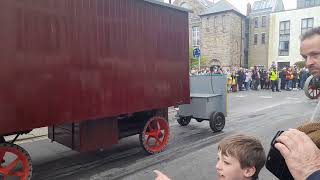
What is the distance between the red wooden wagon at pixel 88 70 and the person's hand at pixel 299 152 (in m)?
3.98

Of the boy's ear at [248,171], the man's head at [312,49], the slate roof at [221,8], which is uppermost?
the slate roof at [221,8]

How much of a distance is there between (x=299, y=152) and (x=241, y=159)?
649mm

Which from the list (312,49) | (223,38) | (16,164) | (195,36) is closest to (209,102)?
(16,164)

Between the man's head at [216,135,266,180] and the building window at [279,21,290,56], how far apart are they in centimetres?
5176

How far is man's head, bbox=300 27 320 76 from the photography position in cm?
201

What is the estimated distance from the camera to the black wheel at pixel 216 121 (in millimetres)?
8992

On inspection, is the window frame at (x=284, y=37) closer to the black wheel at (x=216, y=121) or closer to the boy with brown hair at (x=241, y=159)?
the black wheel at (x=216, y=121)

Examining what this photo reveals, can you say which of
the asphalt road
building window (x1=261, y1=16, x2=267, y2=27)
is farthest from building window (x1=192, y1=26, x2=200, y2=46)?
the asphalt road

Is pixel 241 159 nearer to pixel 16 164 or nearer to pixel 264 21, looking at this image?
pixel 16 164

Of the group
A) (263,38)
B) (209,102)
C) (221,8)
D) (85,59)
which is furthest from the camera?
(263,38)

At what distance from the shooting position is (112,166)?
251 inches

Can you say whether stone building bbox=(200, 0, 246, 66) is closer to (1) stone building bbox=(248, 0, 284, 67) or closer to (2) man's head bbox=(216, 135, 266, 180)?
(1) stone building bbox=(248, 0, 284, 67)

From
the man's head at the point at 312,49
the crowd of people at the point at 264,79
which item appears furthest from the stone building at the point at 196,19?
the man's head at the point at 312,49

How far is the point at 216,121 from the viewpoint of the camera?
9117mm
